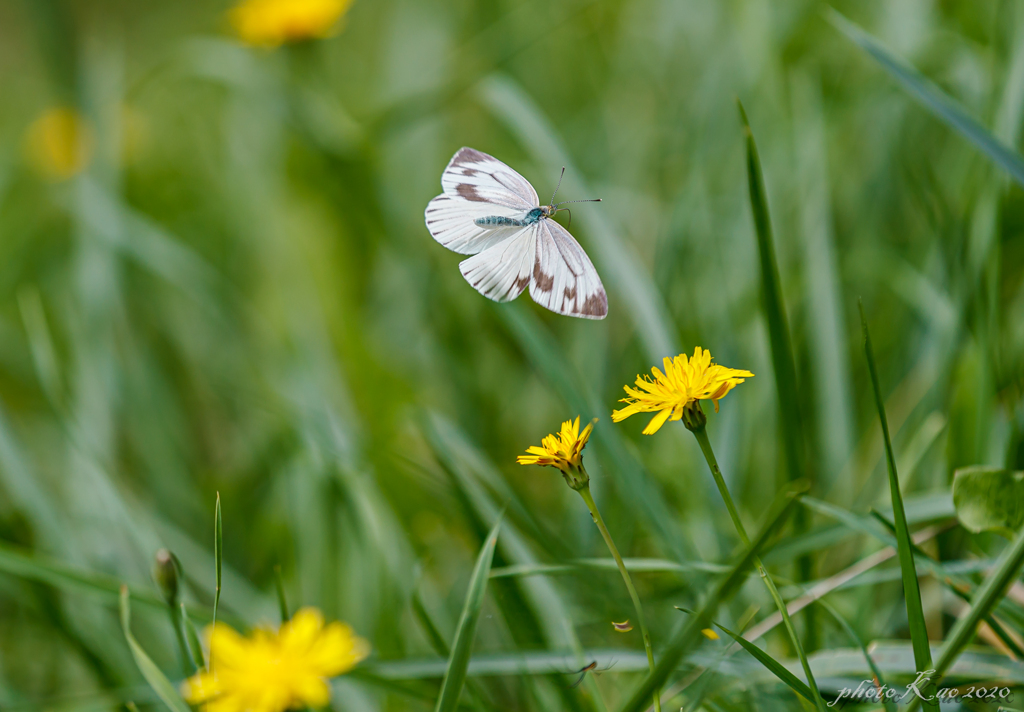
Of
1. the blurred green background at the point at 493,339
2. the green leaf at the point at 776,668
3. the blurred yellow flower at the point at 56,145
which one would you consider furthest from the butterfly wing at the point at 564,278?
the blurred yellow flower at the point at 56,145

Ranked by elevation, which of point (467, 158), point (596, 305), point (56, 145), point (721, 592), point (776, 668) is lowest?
point (776, 668)

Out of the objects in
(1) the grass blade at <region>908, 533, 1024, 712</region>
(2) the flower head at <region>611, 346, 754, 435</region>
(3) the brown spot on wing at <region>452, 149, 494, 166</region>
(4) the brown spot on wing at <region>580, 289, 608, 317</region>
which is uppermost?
(3) the brown spot on wing at <region>452, 149, 494, 166</region>

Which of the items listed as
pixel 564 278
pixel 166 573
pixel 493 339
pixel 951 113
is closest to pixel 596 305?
pixel 564 278

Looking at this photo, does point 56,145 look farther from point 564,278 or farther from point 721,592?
point 721,592

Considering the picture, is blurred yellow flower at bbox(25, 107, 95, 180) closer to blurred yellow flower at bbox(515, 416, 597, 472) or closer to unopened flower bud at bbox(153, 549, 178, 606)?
unopened flower bud at bbox(153, 549, 178, 606)

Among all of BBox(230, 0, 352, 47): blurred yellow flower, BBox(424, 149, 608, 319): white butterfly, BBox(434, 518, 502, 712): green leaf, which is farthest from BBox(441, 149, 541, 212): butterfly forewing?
BBox(230, 0, 352, 47): blurred yellow flower

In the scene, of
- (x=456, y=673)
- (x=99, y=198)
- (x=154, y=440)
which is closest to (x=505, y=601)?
(x=456, y=673)

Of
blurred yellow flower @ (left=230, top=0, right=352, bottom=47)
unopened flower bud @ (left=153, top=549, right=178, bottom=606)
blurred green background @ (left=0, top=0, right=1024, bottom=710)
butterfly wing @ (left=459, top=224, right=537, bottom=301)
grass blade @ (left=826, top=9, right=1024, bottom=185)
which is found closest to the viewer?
butterfly wing @ (left=459, top=224, right=537, bottom=301)

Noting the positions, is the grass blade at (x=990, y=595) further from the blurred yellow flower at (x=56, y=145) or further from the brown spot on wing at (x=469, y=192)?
the blurred yellow flower at (x=56, y=145)
